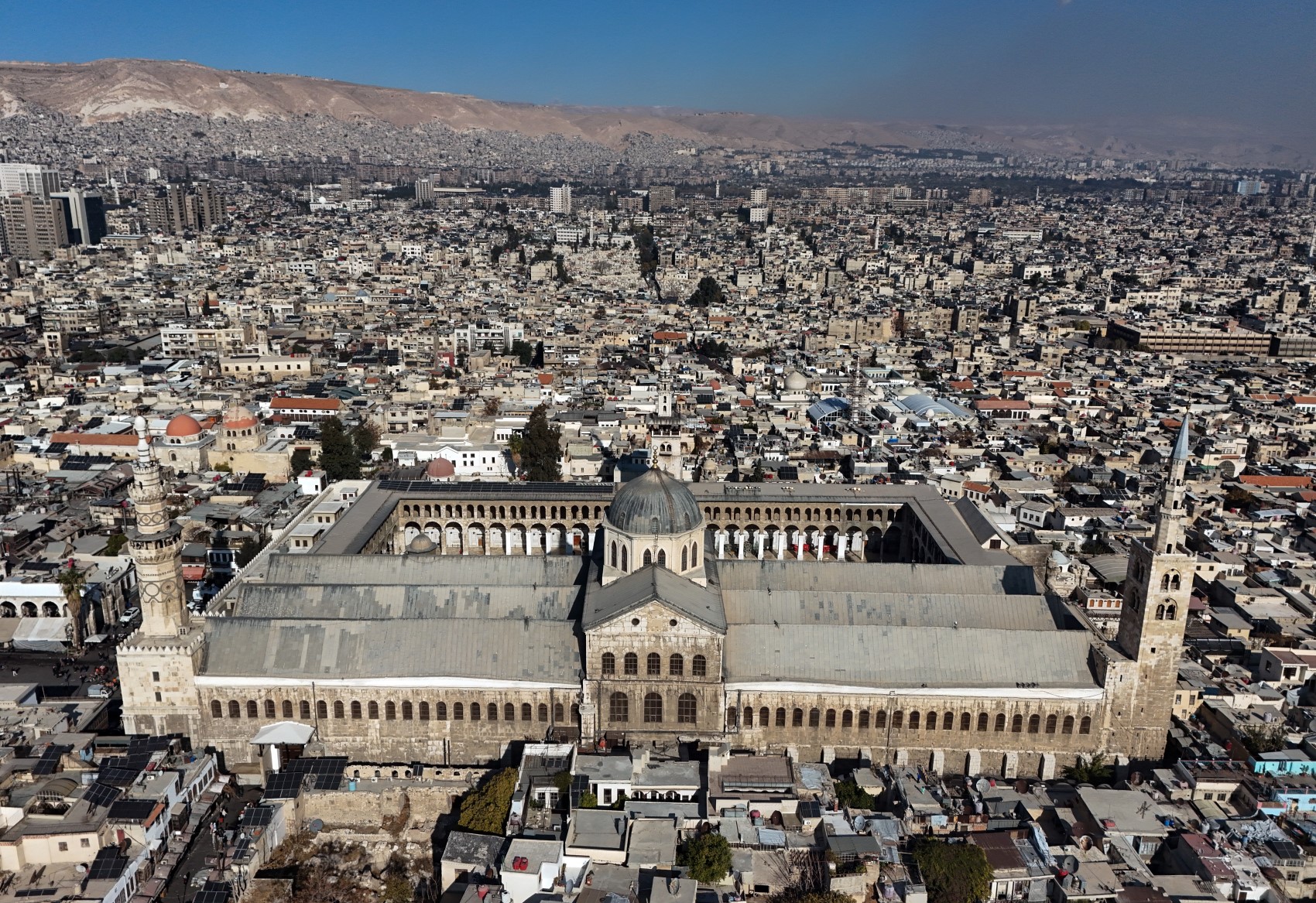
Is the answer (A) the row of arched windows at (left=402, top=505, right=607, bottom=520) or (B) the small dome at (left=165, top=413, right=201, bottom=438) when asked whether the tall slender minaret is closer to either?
(A) the row of arched windows at (left=402, top=505, right=607, bottom=520)

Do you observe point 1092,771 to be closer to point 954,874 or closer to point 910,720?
point 910,720

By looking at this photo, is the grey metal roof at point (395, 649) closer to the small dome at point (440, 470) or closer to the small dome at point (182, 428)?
the small dome at point (440, 470)

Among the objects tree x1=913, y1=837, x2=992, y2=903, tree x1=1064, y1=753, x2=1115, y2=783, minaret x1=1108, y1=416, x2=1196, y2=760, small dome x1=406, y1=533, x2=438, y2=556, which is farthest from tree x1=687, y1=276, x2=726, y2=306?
tree x1=913, y1=837, x2=992, y2=903

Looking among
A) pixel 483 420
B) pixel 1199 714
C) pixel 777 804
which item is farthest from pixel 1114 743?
pixel 483 420

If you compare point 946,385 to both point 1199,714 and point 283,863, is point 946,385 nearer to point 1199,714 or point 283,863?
point 1199,714

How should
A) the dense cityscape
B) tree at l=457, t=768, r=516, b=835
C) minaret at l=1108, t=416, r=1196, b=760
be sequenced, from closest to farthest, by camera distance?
the dense cityscape < tree at l=457, t=768, r=516, b=835 < minaret at l=1108, t=416, r=1196, b=760

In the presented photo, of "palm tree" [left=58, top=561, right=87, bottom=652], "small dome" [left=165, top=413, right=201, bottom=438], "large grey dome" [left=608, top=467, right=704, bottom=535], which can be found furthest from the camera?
"small dome" [left=165, top=413, right=201, bottom=438]

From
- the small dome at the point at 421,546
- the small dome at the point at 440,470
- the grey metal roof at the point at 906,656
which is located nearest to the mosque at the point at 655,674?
the grey metal roof at the point at 906,656
